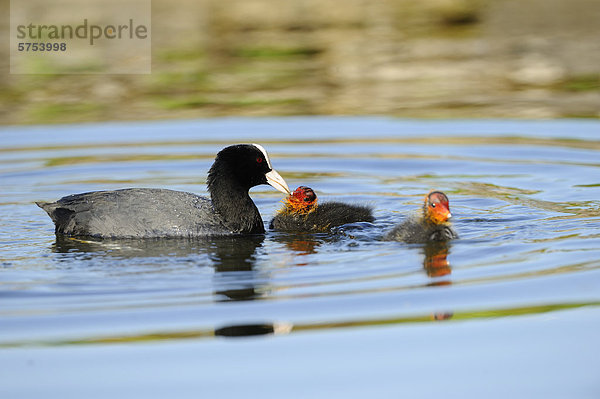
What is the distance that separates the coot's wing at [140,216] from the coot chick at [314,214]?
60cm

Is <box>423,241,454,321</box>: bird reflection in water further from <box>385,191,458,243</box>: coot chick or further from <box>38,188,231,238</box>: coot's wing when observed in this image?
<box>38,188,231,238</box>: coot's wing

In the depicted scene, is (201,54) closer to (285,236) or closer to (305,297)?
(285,236)

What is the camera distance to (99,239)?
333 inches

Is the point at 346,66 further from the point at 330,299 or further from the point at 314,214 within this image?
the point at 330,299

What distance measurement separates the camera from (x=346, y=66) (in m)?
17.7

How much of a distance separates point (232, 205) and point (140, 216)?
0.78 metres

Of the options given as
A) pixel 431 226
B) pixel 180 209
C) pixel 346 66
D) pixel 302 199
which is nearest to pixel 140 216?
pixel 180 209

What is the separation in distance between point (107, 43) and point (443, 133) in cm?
1062

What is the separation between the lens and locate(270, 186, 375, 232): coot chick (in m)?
8.57

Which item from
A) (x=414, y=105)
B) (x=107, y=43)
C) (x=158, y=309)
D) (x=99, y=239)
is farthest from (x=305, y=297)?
(x=107, y=43)

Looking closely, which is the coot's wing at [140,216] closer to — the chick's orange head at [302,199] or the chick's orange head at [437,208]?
the chick's orange head at [302,199]

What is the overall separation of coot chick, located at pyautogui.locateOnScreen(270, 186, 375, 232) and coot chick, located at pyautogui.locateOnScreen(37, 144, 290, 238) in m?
0.18

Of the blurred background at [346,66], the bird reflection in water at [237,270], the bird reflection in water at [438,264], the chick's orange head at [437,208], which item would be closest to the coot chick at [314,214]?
the bird reflection in water at [237,270]

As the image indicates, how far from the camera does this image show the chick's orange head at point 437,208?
7.78 meters
